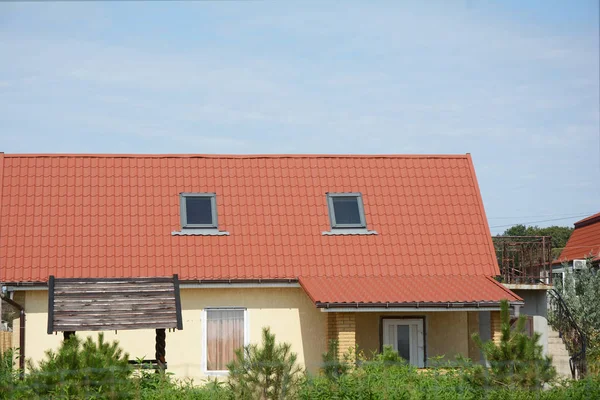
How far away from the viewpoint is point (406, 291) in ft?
68.3

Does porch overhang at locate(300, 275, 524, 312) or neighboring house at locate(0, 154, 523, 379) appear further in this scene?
neighboring house at locate(0, 154, 523, 379)

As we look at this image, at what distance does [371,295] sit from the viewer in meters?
20.4

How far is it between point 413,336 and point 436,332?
0.58m

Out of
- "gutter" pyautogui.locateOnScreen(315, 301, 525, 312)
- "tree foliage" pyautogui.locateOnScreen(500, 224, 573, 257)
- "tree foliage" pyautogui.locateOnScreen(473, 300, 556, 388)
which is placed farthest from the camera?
"tree foliage" pyautogui.locateOnScreen(500, 224, 573, 257)

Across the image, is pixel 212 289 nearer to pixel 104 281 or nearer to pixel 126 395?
pixel 104 281

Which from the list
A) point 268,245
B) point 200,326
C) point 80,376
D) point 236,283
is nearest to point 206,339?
point 200,326

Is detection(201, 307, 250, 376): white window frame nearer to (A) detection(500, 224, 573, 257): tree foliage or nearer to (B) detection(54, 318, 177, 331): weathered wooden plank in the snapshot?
(B) detection(54, 318, 177, 331): weathered wooden plank

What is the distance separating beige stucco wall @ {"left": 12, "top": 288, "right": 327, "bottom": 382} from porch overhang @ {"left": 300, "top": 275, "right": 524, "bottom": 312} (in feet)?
2.70

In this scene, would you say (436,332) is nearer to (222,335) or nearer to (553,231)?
(222,335)

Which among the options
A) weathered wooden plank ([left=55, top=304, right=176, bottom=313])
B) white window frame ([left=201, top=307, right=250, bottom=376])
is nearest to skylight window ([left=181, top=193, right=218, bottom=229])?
white window frame ([left=201, top=307, right=250, bottom=376])

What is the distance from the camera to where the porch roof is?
20.1 metres

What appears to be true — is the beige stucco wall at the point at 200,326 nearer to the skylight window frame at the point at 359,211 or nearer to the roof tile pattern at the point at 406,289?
the roof tile pattern at the point at 406,289

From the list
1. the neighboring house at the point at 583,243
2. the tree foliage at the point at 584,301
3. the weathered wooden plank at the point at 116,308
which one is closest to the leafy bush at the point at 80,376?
the weathered wooden plank at the point at 116,308

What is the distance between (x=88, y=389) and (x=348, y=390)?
4.04 m
